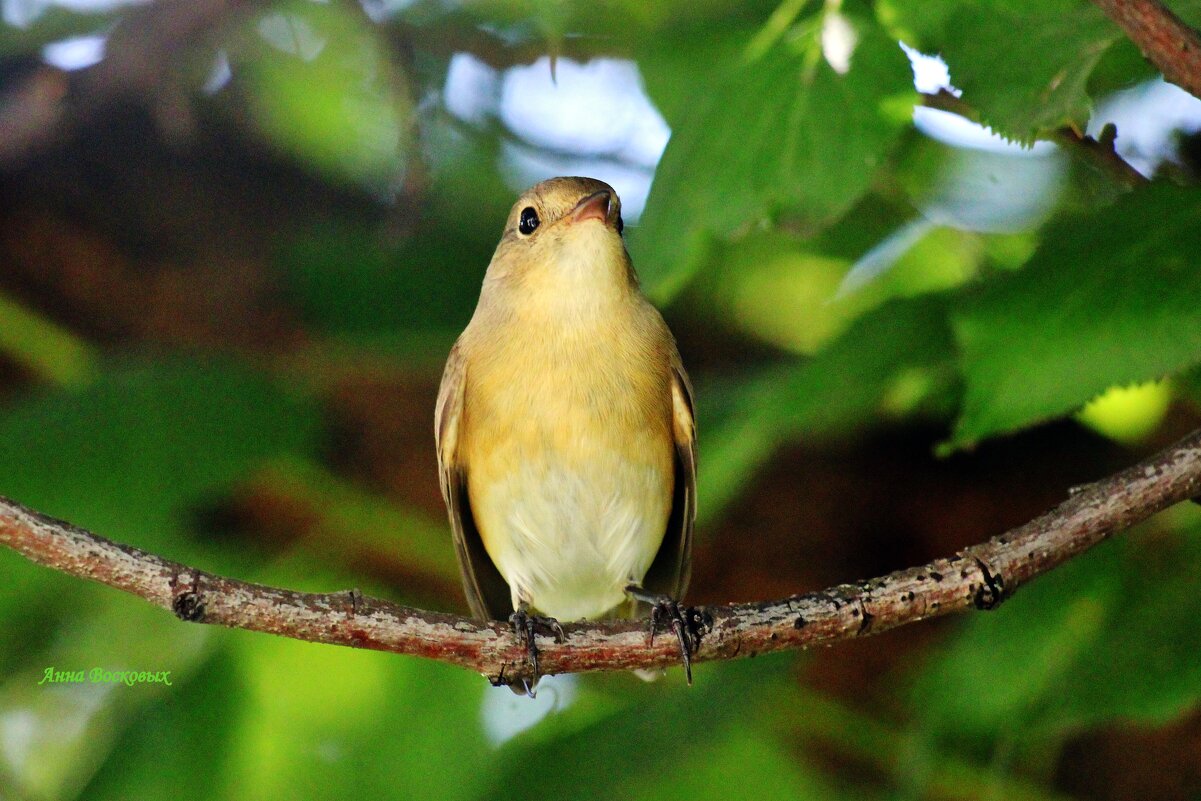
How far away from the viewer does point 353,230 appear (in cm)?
493

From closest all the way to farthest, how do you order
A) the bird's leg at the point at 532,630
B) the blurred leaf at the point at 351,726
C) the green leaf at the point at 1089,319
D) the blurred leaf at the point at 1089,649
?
the green leaf at the point at 1089,319, the bird's leg at the point at 532,630, the blurred leaf at the point at 1089,649, the blurred leaf at the point at 351,726

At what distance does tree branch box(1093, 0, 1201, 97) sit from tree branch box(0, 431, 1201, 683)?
26.5 inches

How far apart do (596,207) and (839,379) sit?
1127 mm

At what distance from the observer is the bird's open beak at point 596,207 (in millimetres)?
3730

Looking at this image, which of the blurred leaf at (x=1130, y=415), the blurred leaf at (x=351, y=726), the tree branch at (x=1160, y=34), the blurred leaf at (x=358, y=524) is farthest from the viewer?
the blurred leaf at (x=358, y=524)

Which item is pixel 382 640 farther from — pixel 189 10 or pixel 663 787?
pixel 189 10

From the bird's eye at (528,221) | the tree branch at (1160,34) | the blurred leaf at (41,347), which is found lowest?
the blurred leaf at (41,347)

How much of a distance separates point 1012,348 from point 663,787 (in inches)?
82.3

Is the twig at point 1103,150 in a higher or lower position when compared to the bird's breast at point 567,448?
higher

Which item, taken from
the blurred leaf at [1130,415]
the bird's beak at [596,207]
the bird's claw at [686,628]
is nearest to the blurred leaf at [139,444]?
the bird's beak at [596,207]

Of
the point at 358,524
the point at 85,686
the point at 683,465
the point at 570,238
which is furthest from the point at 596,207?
the point at 85,686

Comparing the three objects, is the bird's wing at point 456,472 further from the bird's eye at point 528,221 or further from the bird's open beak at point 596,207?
the bird's open beak at point 596,207

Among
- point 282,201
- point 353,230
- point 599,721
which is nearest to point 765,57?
point 599,721

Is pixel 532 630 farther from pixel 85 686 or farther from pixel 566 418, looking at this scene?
pixel 85 686
